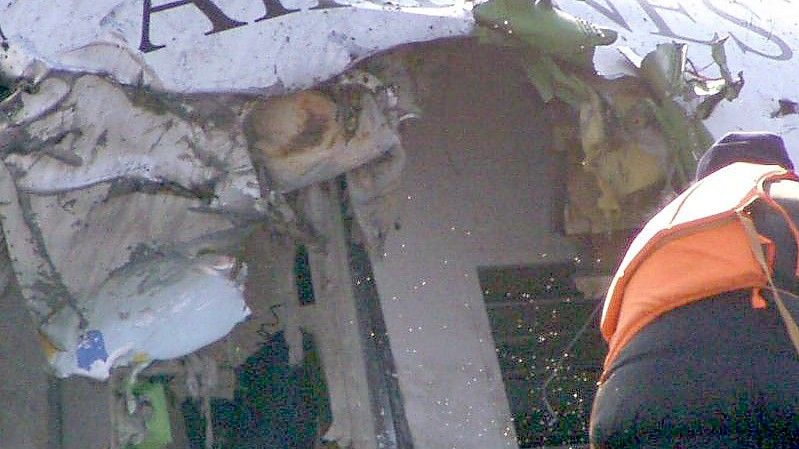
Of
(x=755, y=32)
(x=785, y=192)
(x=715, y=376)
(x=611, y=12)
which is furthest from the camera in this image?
(x=755, y=32)

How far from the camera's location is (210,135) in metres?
3.45

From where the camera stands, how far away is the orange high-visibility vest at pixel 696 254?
1.95 meters

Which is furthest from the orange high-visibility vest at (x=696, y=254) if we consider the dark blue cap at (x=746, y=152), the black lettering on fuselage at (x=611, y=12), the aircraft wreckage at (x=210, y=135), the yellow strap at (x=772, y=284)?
the black lettering on fuselage at (x=611, y=12)

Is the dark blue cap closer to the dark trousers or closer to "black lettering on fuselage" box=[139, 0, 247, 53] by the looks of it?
the dark trousers

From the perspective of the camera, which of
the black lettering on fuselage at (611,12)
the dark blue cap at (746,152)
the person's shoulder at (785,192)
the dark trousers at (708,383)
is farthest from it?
the black lettering on fuselage at (611,12)

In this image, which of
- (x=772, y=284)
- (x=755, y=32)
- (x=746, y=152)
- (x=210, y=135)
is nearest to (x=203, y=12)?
(x=210, y=135)

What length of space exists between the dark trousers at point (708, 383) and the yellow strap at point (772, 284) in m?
0.01

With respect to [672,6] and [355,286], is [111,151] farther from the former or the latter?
[672,6]

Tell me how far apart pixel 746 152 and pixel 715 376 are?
0.48 meters

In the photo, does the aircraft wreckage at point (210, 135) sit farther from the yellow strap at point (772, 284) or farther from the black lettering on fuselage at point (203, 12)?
the yellow strap at point (772, 284)

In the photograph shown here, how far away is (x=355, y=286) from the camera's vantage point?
4.31 metres

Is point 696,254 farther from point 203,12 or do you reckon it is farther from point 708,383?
point 203,12

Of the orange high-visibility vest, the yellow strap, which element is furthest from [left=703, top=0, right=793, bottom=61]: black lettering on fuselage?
the yellow strap

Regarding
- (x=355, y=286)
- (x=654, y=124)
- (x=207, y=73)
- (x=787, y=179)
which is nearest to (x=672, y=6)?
(x=654, y=124)
